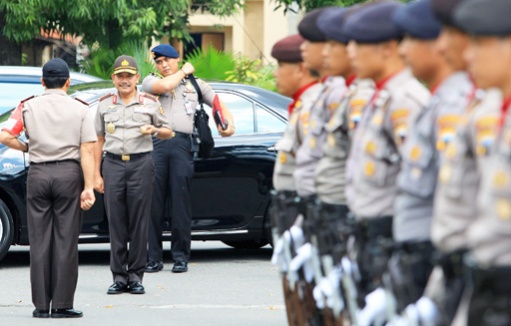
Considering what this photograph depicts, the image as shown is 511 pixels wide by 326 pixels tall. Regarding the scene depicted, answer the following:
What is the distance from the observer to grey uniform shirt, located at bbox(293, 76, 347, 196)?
6.80 metres

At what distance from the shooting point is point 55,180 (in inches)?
375

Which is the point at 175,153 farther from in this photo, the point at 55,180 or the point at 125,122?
the point at 55,180

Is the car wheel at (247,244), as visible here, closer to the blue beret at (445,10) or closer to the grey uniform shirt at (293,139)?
the grey uniform shirt at (293,139)

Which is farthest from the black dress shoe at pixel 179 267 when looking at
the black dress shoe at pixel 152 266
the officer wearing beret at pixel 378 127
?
the officer wearing beret at pixel 378 127

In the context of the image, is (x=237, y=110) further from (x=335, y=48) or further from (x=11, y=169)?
(x=335, y=48)

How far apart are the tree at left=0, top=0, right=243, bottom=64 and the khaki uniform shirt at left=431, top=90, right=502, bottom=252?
16.9 metres

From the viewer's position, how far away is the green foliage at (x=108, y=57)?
20.6 metres

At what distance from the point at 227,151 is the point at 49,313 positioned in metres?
3.09

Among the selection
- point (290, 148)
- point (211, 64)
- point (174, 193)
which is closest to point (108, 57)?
point (211, 64)

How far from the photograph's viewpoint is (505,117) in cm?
429

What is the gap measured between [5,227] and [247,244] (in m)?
2.64

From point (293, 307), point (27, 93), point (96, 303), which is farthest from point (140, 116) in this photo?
point (27, 93)

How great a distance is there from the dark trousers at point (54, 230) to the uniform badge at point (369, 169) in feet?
13.8

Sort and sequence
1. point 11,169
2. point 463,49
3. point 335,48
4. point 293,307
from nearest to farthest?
point 463,49, point 335,48, point 293,307, point 11,169
